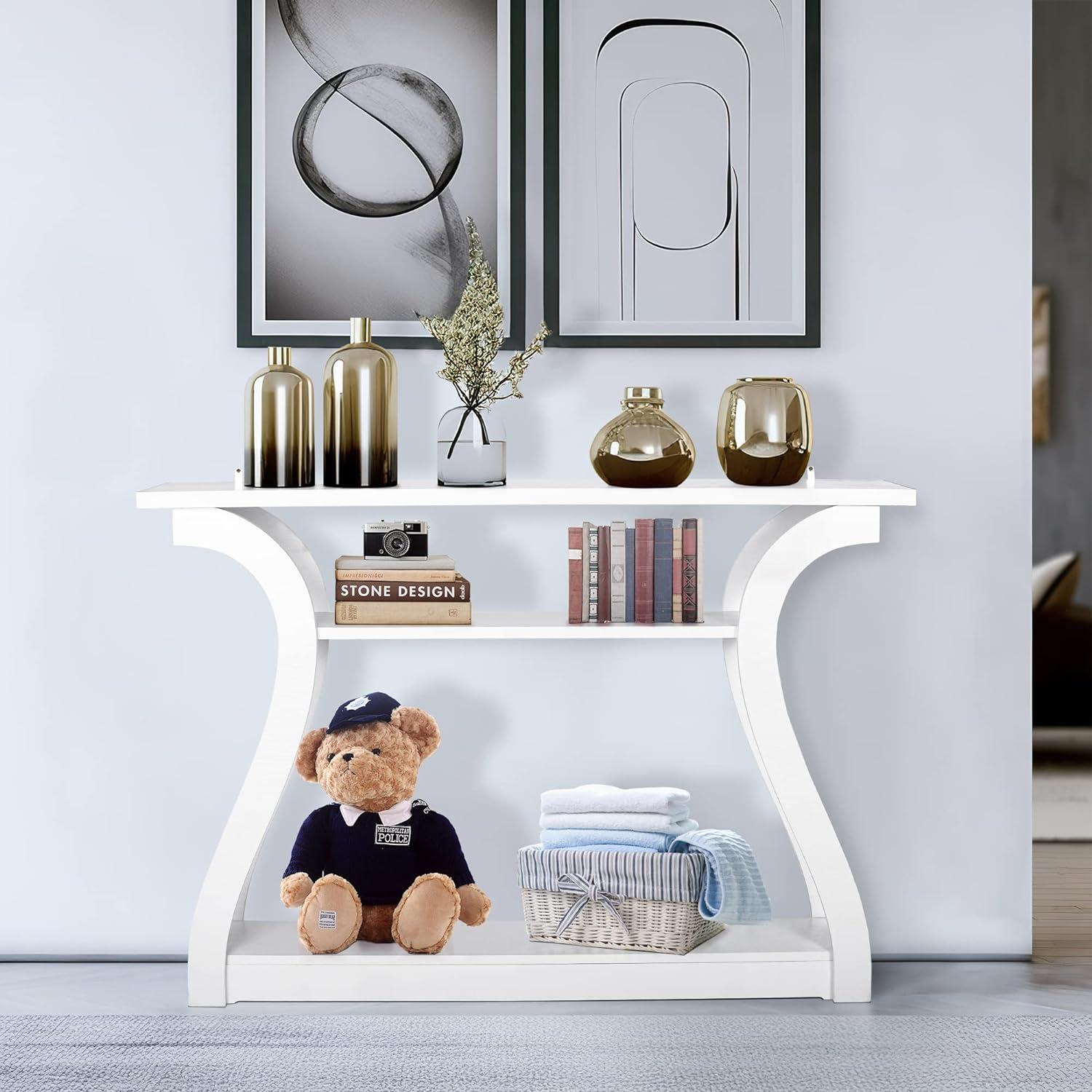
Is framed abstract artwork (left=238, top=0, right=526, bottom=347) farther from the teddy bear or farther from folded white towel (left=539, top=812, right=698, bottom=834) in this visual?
folded white towel (left=539, top=812, right=698, bottom=834)

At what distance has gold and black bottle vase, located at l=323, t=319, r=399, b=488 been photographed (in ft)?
6.33

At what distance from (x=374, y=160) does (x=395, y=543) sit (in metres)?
0.73

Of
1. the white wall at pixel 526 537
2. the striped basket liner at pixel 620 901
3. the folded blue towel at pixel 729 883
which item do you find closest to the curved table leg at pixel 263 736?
the white wall at pixel 526 537

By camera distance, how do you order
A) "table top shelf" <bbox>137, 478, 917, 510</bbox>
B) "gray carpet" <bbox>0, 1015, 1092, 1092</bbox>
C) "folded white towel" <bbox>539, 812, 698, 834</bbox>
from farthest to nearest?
"folded white towel" <bbox>539, 812, 698, 834</bbox> < "table top shelf" <bbox>137, 478, 917, 510</bbox> < "gray carpet" <bbox>0, 1015, 1092, 1092</bbox>

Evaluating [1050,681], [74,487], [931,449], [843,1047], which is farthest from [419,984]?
[1050,681]

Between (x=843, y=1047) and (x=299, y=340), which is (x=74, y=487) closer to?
(x=299, y=340)

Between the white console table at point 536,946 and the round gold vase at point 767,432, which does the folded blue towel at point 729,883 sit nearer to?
the white console table at point 536,946

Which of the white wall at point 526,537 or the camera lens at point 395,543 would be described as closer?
the camera lens at point 395,543

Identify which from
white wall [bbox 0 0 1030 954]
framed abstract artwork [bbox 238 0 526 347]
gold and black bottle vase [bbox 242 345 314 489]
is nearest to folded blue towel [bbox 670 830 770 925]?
white wall [bbox 0 0 1030 954]

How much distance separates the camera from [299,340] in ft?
7.15

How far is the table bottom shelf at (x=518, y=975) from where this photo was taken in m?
1.93

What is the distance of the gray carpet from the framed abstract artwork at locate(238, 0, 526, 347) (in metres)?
1.18

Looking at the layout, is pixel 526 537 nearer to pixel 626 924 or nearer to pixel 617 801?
pixel 617 801

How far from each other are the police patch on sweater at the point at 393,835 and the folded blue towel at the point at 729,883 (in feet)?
1.46
